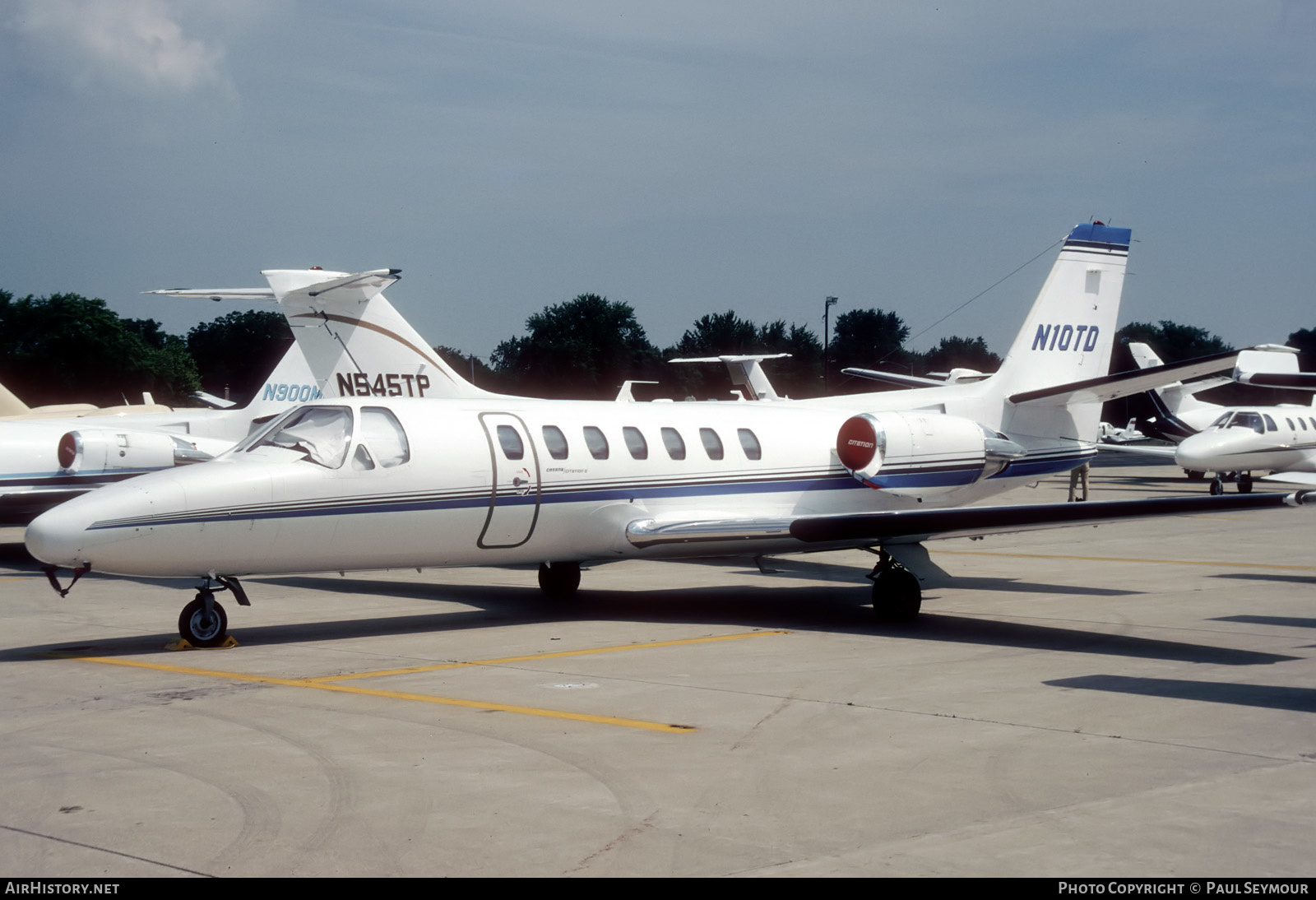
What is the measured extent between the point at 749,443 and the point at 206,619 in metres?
6.67

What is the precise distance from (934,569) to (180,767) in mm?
9046

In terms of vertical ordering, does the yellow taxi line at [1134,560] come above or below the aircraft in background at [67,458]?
below

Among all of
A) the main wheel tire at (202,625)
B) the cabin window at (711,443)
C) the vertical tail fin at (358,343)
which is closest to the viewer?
the main wheel tire at (202,625)

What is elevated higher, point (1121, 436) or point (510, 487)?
point (1121, 436)

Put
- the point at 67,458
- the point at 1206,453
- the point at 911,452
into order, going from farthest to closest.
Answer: the point at 1206,453
the point at 67,458
the point at 911,452

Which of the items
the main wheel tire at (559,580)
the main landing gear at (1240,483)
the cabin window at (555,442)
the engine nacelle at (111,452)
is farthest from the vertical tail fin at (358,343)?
the main landing gear at (1240,483)

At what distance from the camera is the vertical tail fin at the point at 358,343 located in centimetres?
1873

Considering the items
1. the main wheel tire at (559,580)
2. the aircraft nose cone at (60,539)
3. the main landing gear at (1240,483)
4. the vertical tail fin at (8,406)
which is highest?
the vertical tail fin at (8,406)

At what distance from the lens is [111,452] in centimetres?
2212

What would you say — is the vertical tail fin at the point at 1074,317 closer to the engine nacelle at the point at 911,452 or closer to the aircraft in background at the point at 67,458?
the engine nacelle at the point at 911,452

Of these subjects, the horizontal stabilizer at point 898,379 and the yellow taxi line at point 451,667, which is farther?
the horizontal stabilizer at point 898,379

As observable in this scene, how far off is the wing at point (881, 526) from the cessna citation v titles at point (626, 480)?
0.08ft

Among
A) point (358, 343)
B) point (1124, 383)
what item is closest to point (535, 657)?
point (1124, 383)

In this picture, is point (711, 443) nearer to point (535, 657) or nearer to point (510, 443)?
point (510, 443)
